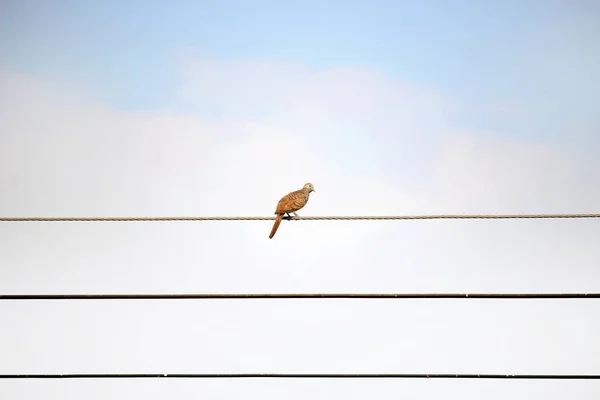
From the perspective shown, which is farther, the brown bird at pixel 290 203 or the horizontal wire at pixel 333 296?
the brown bird at pixel 290 203

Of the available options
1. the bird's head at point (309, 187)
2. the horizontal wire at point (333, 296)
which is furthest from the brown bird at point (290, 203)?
the horizontal wire at point (333, 296)

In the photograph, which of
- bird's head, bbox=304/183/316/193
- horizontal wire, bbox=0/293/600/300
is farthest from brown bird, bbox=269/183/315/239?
horizontal wire, bbox=0/293/600/300

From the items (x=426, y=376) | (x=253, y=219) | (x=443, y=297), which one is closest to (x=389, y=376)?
(x=426, y=376)

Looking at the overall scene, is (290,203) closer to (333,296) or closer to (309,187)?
(309,187)

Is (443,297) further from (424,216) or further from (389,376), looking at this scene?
(424,216)

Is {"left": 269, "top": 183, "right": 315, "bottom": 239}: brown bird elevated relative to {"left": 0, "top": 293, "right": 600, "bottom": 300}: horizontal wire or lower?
elevated

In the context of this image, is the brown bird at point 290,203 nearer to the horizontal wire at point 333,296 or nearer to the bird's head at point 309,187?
the bird's head at point 309,187

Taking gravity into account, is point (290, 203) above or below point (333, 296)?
above

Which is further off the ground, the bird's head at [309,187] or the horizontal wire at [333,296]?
the bird's head at [309,187]

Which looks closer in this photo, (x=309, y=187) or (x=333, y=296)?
(x=333, y=296)

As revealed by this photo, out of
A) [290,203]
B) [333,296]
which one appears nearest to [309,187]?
[290,203]

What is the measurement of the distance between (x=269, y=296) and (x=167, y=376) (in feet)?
2.88

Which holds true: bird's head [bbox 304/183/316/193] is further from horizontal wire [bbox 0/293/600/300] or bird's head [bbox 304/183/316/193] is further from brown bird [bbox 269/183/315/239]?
horizontal wire [bbox 0/293/600/300]

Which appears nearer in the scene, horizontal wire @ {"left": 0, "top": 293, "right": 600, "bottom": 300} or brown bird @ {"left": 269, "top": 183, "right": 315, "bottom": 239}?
horizontal wire @ {"left": 0, "top": 293, "right": 600, "bottom": 300}
